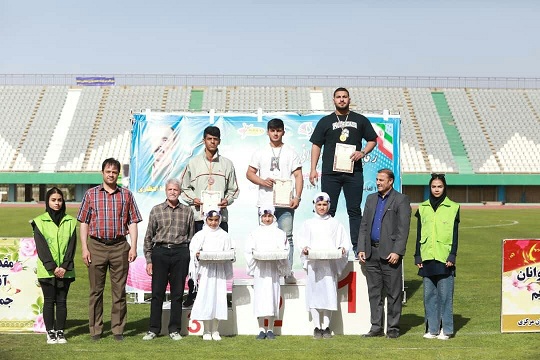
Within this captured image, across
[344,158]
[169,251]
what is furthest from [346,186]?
[169,251]

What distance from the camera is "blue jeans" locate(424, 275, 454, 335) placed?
34.1ft

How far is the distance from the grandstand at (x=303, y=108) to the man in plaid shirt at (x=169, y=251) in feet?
147

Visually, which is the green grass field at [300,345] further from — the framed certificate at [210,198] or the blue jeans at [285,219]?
the framed certificate at [210,198]

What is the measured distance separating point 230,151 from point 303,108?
163 feet

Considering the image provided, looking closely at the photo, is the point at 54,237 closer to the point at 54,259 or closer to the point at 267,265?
the point at 54,259

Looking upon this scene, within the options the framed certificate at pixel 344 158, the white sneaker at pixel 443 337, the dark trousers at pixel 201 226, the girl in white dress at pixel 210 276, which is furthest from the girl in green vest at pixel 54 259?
the white sneaker at pixel 443 337

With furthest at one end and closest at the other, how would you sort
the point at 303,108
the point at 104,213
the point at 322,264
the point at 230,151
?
the point at 303,108
the point at 230,151
the point at 322,264
the point at 104,213

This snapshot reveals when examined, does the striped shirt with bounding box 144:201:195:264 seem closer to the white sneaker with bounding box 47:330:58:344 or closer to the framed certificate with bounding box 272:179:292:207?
the framed certificate with bounding box 272:179:292:207

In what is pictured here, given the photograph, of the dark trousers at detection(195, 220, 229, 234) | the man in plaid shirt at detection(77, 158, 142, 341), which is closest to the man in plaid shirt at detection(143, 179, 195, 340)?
the man in plaid shirt at detection(77, 158, 142, 341)

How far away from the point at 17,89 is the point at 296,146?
2189 inches

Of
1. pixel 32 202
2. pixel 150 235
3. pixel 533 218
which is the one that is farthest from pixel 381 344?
pixel 32 202

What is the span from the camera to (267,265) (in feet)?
34.3

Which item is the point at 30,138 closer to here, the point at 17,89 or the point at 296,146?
the point at 17,89

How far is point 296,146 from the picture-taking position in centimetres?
1473
